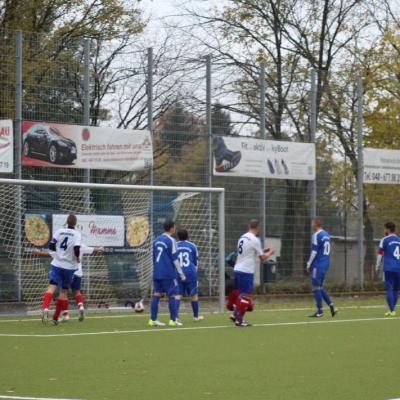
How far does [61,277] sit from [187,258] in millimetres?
2532

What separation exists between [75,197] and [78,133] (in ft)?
5.72

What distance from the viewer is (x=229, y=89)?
92.7ft

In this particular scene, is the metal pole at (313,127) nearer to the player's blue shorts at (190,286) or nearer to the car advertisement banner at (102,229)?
the car advertisement banner at (102,229)

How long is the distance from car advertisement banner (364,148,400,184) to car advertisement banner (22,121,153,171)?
26.1 ft

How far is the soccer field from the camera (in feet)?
33.0

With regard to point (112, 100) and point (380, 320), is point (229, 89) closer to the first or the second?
point (112, 100)

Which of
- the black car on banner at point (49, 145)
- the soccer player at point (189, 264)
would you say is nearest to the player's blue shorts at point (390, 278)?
the soccer player at point (189, 264)

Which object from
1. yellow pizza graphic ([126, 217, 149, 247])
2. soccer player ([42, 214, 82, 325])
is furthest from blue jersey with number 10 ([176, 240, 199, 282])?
yellow pizza graphic ([126, 217, 149, 247])

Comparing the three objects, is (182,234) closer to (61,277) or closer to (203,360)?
(61,277)

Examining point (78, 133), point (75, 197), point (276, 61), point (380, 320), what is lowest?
point (380, 320)

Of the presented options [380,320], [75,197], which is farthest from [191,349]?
[75,197]

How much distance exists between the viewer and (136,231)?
24.5 metres

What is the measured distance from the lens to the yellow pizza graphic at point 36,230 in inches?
906

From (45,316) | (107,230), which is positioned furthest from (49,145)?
(45,316)
